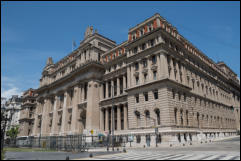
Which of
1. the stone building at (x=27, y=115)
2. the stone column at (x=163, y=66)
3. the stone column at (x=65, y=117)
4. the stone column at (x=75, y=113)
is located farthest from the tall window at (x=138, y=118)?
the stone building at (x=27, y=115)

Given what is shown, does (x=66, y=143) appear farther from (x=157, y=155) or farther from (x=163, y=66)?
(x=163, y=66)

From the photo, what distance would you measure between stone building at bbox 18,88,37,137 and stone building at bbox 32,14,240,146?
58.2ft

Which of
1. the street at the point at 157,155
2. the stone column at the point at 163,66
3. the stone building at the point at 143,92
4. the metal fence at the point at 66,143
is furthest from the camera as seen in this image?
the stone column at the point at 163,66

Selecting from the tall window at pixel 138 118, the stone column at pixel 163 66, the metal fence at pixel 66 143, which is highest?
the stone column at pixel 163 66

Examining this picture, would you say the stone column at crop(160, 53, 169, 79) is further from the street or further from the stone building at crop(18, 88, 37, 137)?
the stone building at crop(18, 88, 37, 137)

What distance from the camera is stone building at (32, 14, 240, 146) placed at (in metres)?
41.8

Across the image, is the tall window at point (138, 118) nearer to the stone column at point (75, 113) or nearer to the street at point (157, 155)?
the street at point (157, 155)

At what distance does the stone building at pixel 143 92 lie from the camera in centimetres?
4181

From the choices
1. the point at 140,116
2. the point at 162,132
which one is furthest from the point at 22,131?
the point at 162,132

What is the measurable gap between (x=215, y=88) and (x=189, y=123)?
107 feet

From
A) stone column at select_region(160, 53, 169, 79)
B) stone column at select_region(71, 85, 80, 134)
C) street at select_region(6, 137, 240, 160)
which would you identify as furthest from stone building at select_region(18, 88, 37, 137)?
street at select_region(6, 137, 240, 160)

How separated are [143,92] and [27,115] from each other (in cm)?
7842

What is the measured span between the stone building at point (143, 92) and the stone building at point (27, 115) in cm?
1773

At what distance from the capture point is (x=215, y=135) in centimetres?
5659
